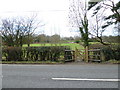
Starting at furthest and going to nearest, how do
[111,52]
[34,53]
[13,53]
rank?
1. [13,53]
2. [34,53]
3. [111,52]

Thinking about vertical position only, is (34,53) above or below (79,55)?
above

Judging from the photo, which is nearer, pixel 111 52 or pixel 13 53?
pixel 111 52

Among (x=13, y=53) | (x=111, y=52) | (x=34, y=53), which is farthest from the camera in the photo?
(x=13, y=53)

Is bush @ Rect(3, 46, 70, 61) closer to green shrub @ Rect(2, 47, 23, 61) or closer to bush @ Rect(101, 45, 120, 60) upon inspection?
green shrub @ Rect(2, 47, 23, 61)

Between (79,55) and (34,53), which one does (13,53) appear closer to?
(34,53)

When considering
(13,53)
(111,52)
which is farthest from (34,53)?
(111,52)

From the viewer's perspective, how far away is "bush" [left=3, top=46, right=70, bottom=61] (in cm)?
1177

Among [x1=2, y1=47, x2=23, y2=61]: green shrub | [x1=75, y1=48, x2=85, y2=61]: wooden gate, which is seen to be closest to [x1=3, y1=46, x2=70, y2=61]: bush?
[x1=2, y1=47, x2=23, y2=61]: green shrub

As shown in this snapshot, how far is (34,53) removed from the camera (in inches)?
480

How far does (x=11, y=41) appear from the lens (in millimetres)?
20203

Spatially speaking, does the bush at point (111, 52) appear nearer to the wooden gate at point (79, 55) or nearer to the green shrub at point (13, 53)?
the wooden gate at point (79, 55)

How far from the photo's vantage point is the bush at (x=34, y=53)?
463 inches

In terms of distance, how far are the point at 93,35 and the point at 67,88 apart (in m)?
12.7

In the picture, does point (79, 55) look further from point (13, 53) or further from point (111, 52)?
point (13, 53)
